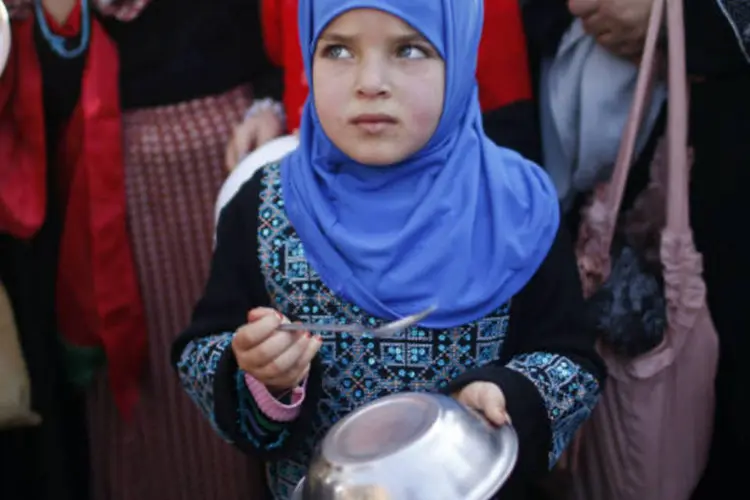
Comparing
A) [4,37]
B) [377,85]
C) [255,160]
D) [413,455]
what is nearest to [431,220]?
[377,85]

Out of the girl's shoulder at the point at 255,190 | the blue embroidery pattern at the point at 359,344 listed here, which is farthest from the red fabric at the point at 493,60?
the blue embroidery pattern at the point at 359,344

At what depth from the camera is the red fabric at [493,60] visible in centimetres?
155

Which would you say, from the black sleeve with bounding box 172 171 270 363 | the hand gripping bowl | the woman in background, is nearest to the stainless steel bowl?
the black sleeve with bounding box 172 171 270 363

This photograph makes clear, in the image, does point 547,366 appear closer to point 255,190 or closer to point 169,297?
point 255,190

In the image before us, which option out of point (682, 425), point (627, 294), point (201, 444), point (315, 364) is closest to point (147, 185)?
point (201, 444)

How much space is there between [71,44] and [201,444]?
0.75m

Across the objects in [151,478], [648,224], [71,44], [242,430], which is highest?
[71,44]

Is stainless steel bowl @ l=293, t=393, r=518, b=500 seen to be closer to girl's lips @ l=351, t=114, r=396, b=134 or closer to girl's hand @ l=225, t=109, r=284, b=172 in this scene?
girl's lips @ l=351, t=114, r=396, b=134

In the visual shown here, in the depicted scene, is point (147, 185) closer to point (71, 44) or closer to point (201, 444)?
point (71, 44)

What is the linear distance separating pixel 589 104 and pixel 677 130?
149 millimetres

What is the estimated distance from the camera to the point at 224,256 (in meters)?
1.26

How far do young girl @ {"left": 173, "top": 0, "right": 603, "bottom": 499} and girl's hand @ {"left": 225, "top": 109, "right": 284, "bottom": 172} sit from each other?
36cm

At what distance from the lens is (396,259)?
118 cm

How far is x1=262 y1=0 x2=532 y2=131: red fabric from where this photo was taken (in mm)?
1553
